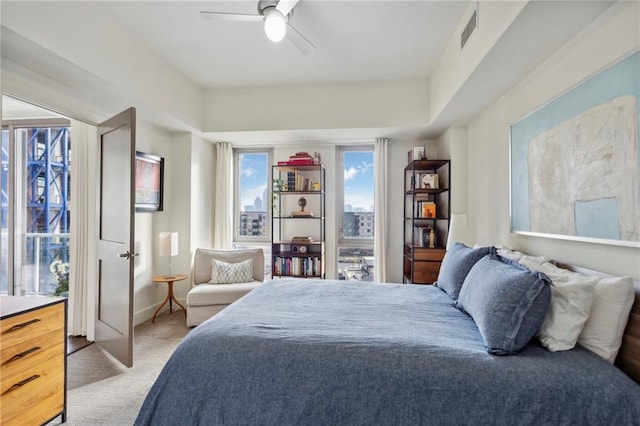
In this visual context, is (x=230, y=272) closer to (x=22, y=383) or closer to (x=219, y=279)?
(x=219, y=279)

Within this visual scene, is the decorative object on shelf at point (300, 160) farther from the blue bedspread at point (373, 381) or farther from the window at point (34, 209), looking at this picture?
the blue bedspread at point (373, 381)

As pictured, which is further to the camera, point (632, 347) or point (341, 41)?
point (341, 41)

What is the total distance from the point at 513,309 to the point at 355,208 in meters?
3.37

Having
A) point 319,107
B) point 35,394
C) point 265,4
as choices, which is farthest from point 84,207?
point 319,107

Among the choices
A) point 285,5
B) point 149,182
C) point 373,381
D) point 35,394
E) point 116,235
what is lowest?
point 35,394

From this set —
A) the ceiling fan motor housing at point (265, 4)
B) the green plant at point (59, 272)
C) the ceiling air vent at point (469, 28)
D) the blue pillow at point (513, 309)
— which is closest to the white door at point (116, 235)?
the green plant at point (59, 272)

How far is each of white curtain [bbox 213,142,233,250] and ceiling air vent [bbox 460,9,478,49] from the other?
10.8 feet

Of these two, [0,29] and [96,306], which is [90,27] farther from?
[96,306]

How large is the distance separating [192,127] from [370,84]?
2251 millimetres

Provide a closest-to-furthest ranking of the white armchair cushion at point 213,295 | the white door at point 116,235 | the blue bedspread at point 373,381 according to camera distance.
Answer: the blue bedspread at point 373,381, the white door at point 116,235, the white armchair cushion at point 213,295

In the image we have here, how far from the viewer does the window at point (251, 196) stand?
4.89 metres

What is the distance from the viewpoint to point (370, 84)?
3787 millimetres

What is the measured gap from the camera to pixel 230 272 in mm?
3863

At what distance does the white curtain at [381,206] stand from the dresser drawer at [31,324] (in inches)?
133
